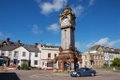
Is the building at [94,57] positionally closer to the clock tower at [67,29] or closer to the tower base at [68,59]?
the clock tower at [67,29]

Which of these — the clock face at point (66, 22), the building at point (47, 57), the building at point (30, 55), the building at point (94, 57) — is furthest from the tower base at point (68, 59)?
the building at point (94, 57)

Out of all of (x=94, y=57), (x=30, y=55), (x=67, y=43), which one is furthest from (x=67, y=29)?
(x=94, y=57)

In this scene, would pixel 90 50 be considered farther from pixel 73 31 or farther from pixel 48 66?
pixel 73 31

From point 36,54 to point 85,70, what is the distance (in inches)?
1605

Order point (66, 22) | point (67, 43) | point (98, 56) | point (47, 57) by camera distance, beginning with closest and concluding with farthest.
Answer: point (67, 43) → point (66, 22) → point (47, 57) → point (98, 56)

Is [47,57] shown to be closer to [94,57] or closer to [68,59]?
[94,57]

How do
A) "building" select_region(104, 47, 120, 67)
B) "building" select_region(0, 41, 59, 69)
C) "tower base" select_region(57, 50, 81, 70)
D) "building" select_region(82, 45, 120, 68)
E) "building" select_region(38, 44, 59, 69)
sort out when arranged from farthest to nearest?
"building" select_region(104, 47, 120, 67), "building" select_region(82, 45, 120, 68), "building" select_region(38, 44, 59, 69), "building" select_region(0, 41, 59, 69), "tower base" select_region(57, 50, 81, 70)

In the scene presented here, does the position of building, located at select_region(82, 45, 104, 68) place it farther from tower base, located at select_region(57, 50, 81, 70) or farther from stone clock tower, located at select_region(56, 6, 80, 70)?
tower base, located at select_region(57, 50, 81, 70)

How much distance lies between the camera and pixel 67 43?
40031mm

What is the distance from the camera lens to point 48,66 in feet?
249

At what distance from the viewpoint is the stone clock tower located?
1518 inches

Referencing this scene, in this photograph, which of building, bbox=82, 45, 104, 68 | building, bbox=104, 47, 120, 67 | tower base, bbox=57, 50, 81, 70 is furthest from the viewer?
building, bbox=104, 47, 120, 67

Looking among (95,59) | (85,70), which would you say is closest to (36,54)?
(95,59)

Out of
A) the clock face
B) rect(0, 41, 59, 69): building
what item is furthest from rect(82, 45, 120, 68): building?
the clock face
